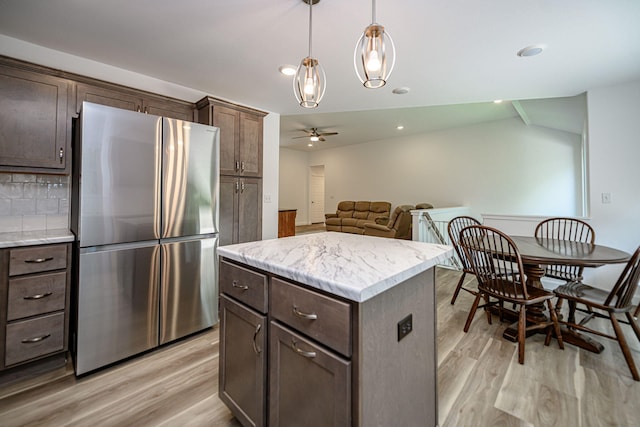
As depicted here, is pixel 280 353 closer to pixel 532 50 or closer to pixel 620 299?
pixel 620 299

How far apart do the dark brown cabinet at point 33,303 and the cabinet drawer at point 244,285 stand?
4.22 ft

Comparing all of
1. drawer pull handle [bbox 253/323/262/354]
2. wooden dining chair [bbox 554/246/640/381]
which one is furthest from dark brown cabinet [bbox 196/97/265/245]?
wooden dining chair [bbox 554/246/640/381]

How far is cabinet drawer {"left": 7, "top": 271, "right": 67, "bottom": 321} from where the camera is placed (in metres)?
1.63

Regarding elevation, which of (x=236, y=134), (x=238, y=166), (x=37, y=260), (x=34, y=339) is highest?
(x=236, y=134)

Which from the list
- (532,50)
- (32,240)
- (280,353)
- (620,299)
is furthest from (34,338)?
(532,50)

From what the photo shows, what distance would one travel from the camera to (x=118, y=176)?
6.05ft

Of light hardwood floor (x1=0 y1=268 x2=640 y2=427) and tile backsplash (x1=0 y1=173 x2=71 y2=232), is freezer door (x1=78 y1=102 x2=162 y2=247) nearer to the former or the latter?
tile backsplash (x1=0 y1=173 x2=71 y2=232)

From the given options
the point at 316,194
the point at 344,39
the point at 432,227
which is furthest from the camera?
the point at 316,194

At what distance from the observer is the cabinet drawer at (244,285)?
3.81 ft

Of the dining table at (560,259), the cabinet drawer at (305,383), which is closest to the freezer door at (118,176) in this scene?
the cabinet drawer at (305,383)

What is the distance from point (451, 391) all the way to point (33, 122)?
344 cm

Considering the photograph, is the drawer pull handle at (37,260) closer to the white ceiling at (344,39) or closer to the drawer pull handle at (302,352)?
the white ceiling at (344,39)

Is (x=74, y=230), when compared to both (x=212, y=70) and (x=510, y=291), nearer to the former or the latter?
(x=212, y=70)

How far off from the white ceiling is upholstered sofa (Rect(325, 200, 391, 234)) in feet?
14.6
